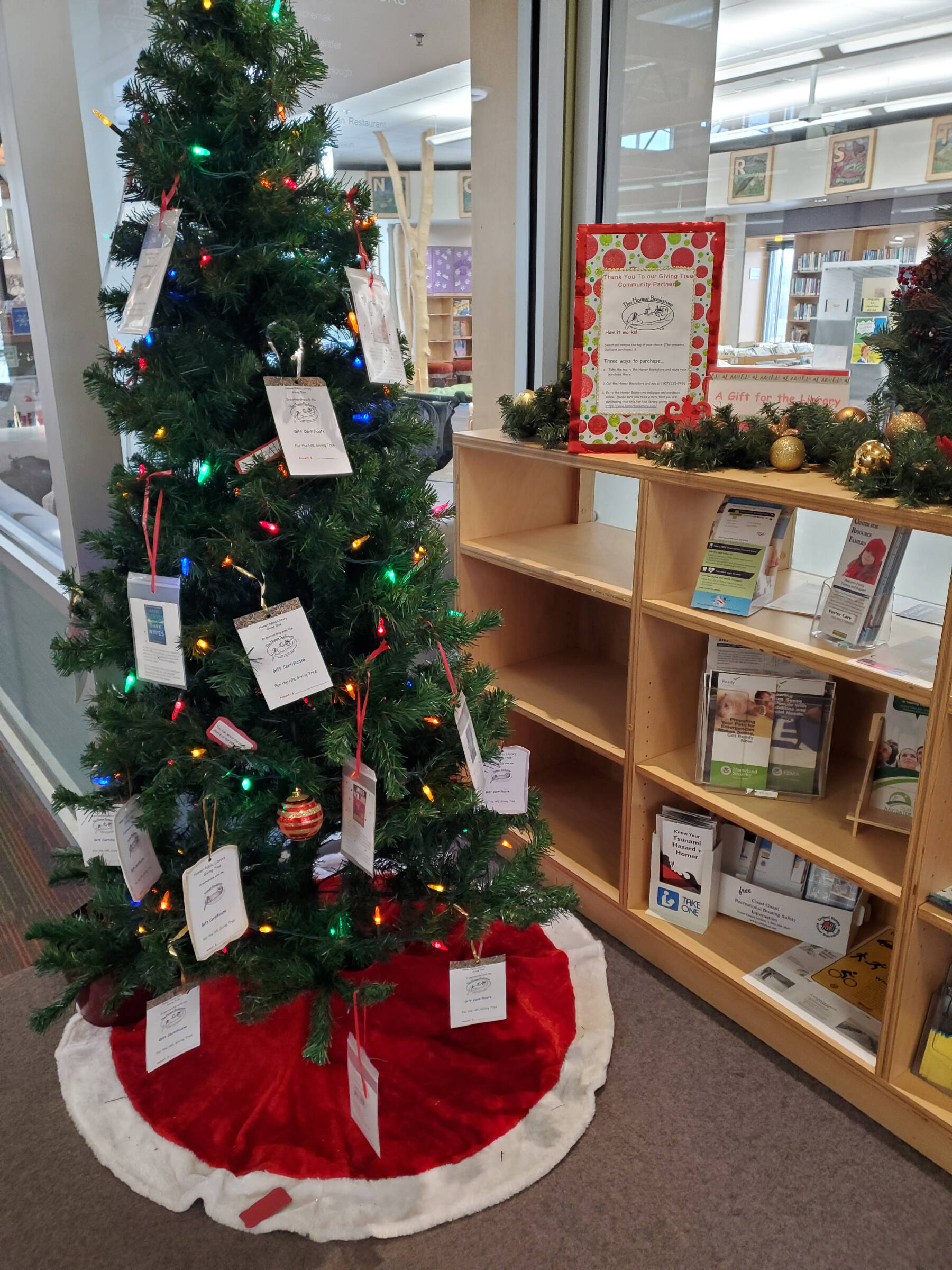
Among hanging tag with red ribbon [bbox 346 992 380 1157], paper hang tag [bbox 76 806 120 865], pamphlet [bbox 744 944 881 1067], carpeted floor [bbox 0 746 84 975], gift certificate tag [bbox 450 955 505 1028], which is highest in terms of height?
paper hang tag [bbox 76 806 120 865]

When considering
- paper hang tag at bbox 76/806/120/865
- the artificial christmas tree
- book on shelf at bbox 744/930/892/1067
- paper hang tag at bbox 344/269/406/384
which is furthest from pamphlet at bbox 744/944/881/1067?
paper hang tag at bbox 344/269/406/384

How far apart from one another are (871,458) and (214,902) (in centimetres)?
134

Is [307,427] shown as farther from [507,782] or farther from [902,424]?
[902,424]

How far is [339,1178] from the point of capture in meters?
1.62

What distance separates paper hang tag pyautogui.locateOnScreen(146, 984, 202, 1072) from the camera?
1589 millimetres

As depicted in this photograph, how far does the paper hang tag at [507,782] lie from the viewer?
1.82m

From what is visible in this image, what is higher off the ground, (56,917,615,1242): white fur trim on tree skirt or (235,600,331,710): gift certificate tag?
(235,600,331,710): gift certificate tag

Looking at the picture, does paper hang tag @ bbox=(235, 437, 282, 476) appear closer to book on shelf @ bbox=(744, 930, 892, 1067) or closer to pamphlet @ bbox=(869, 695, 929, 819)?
pamphlet @ bbox=(869, 695, 929, 819)

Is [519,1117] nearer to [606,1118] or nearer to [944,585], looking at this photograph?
[606,1118]

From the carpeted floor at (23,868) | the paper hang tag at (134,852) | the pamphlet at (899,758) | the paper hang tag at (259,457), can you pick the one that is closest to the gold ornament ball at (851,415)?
the pamphlet at (899,758)

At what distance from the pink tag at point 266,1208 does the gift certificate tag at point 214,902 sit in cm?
42

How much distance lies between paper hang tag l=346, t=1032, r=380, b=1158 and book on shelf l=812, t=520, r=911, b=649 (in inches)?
44.8

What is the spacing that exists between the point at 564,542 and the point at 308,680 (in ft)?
3.54

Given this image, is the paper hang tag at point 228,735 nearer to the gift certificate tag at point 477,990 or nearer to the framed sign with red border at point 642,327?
the gift certificate tag at point 477,990
